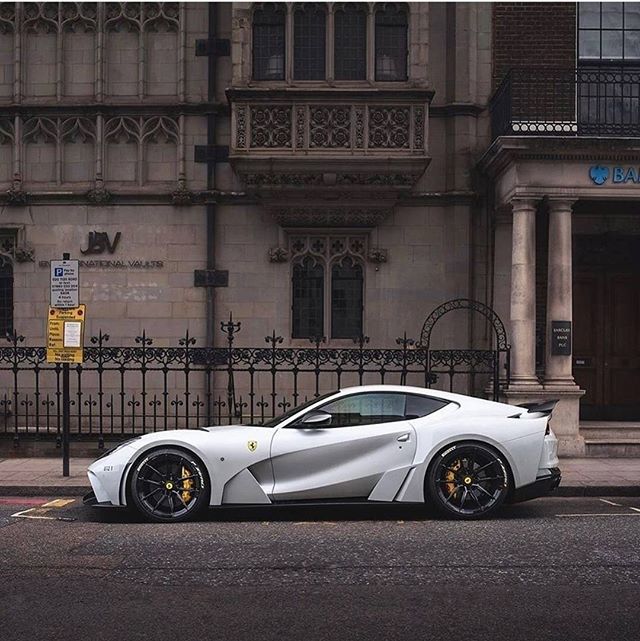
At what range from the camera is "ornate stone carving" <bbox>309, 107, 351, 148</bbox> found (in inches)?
566

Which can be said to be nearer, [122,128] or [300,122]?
[300,122]

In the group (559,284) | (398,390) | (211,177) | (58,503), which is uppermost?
(211,177)

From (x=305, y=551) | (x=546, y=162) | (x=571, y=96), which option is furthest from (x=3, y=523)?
(x=571, y=96)

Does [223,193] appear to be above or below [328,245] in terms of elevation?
above

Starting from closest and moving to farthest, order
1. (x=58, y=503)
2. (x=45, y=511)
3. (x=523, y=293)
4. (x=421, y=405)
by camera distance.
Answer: (x=421, y=405) < (x=45, y=511) < (x=58, y=503) < (x=523, y=293)

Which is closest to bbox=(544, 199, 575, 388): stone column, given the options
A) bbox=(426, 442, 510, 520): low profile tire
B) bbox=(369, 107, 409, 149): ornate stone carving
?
bbox=(369, 107, 409, 149): ornate stone carving

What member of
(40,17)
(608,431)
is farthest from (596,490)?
(40,17)

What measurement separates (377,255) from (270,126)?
2.71 metres

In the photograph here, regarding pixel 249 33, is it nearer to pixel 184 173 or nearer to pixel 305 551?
pixel 184 173

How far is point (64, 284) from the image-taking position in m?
11.5

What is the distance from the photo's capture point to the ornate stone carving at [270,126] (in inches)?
565

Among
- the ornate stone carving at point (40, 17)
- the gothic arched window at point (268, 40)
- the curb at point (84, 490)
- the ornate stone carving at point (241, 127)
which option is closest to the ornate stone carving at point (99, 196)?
the ornate stone carving at point (241, 127)

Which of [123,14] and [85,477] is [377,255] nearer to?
[123,14]

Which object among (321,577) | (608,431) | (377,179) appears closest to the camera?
(321,577)
